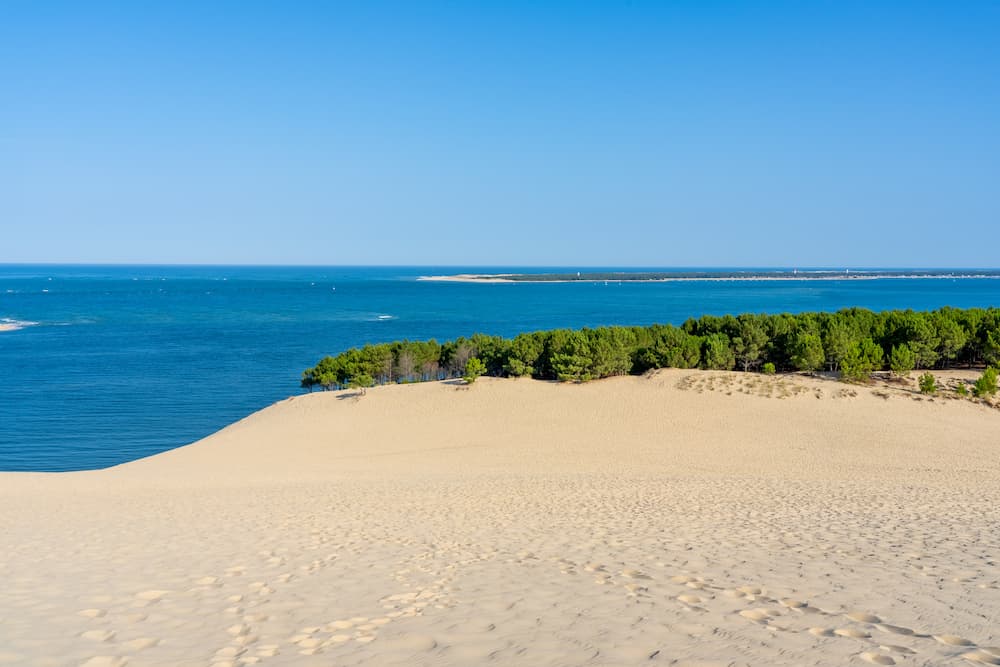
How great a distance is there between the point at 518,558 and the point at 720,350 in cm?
2618

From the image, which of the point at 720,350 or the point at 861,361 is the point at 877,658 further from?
the point at 861,361

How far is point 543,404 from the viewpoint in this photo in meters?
29.8

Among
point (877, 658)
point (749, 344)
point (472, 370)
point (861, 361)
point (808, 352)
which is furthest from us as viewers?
point (749, 344)

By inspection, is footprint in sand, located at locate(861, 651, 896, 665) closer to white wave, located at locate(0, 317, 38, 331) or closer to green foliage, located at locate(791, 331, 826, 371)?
green foliage, located at locate(791, 331, 826, 371)

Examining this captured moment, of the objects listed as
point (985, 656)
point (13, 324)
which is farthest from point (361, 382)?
point (13, 324)

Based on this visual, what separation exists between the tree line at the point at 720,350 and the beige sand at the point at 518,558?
347 inches

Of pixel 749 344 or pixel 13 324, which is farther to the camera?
pixel 13 324

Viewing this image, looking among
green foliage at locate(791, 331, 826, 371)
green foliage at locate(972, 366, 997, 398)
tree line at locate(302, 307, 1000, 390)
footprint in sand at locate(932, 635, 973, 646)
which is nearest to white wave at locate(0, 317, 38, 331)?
tree line at locate(302, 307, 1000, 390)

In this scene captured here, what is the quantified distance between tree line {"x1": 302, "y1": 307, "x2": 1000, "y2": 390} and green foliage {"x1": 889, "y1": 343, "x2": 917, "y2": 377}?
1.8 inches

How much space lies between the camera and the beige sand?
6414mm

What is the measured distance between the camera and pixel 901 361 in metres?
31.9

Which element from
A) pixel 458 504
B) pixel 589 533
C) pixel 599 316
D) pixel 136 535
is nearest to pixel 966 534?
pixel 589 533

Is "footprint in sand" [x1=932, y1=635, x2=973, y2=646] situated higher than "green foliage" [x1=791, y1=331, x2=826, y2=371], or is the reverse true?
"footprint in sand" [x1=932, y1=635, x2=973, y2=646]

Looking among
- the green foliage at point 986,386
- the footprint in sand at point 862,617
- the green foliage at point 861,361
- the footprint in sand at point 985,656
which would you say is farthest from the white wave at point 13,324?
the footprint in sand at point 985,656
